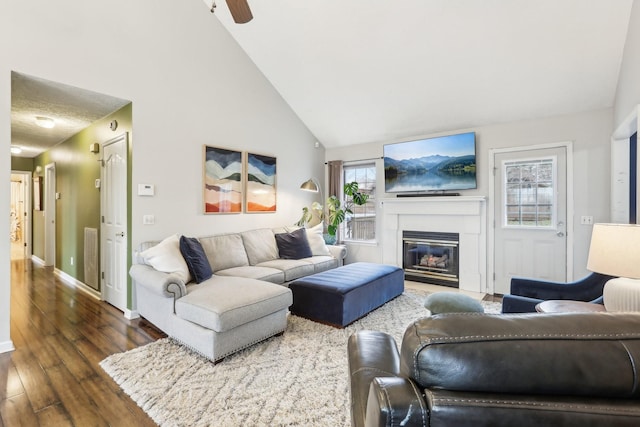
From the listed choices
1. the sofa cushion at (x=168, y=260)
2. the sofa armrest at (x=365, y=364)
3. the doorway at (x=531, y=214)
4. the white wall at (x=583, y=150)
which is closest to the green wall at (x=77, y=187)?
the sofa cushion at (x=168, y=260)

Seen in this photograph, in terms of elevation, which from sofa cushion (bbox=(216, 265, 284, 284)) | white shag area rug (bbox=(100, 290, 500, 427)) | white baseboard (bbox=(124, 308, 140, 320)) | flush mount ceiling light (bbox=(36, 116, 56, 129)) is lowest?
white shag area rug (bbox=(100, 290, 500, 427))

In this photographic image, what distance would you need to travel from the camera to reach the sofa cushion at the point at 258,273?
11.7 ft

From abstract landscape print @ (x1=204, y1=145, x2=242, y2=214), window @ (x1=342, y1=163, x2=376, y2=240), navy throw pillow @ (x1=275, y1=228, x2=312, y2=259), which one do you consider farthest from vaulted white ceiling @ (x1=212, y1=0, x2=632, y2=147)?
navy throw pillow @ (x1=275, y1=228, x2=312, y2=259)

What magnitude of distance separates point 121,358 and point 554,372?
9.61 ft

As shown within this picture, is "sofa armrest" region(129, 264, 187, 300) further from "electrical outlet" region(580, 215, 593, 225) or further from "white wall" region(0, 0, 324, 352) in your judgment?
"electrical outlet" region(580, 215, 593, 225)

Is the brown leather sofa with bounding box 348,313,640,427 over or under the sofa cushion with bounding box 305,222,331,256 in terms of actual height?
over

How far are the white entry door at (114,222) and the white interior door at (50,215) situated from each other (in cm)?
278

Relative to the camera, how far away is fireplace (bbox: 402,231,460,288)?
491 cm

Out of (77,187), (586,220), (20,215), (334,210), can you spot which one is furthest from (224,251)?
(20,215)

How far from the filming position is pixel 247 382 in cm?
220

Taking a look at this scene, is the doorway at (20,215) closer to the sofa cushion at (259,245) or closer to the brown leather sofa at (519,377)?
the sofa cushion at (259,245)

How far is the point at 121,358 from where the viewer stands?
253 cm

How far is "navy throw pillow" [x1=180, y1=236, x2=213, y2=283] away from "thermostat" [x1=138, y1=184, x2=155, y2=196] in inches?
29.8

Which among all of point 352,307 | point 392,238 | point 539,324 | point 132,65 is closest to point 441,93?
point 392,238
